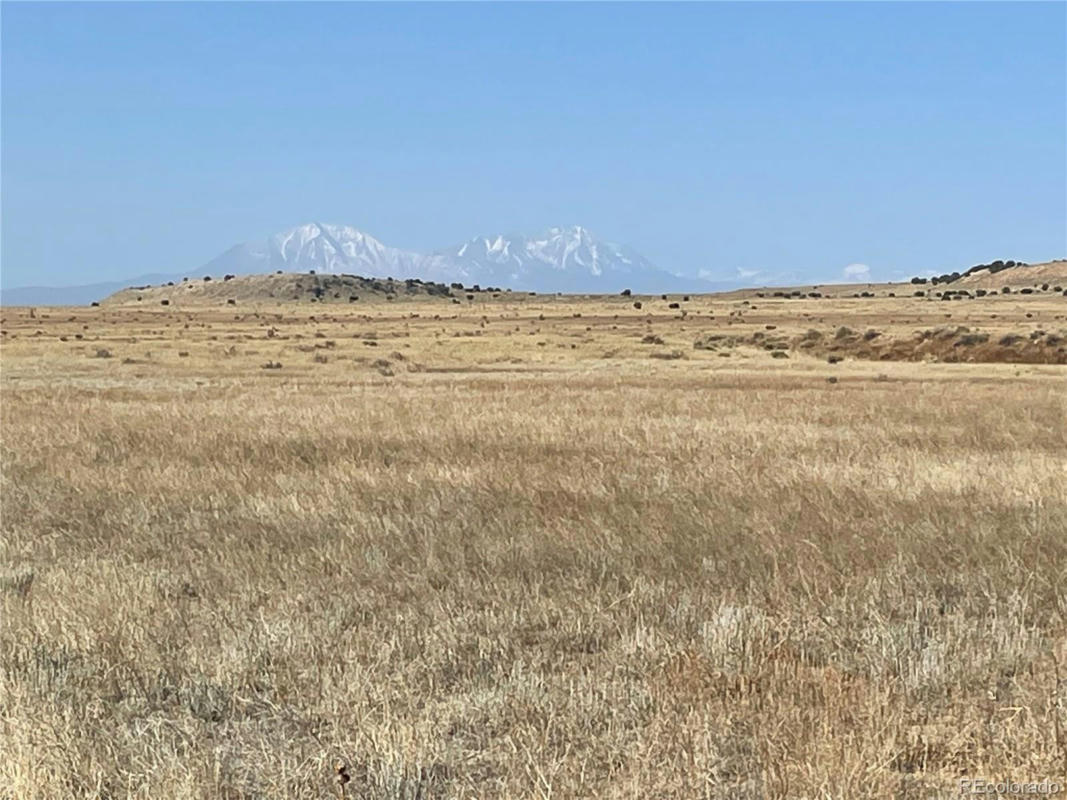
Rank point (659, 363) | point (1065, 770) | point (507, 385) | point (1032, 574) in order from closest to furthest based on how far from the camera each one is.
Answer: point (1065, 770) → point (1032, 574) → point (507, 385) → point (659, 363)

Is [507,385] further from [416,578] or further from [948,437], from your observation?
[416,578]

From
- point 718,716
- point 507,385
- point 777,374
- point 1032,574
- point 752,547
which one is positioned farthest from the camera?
point 777,374

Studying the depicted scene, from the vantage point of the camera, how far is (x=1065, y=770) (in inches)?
172

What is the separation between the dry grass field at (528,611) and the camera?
4.58 meters

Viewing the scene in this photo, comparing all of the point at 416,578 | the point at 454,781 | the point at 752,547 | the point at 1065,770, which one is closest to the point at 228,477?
the point at 416,578

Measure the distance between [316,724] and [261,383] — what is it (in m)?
28.7

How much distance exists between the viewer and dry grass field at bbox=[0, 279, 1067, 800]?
15.0ft

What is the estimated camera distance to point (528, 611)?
6.83 m

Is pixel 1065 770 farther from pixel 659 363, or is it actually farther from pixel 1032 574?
pixel 659 363

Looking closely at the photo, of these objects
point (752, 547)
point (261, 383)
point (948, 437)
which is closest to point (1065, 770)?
point (752, 547)

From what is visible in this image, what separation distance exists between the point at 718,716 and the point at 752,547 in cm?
360

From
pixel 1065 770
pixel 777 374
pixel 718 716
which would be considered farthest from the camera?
pixel 777 374

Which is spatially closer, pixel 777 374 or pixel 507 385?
pixel 507 385

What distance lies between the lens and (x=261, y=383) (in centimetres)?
3278
